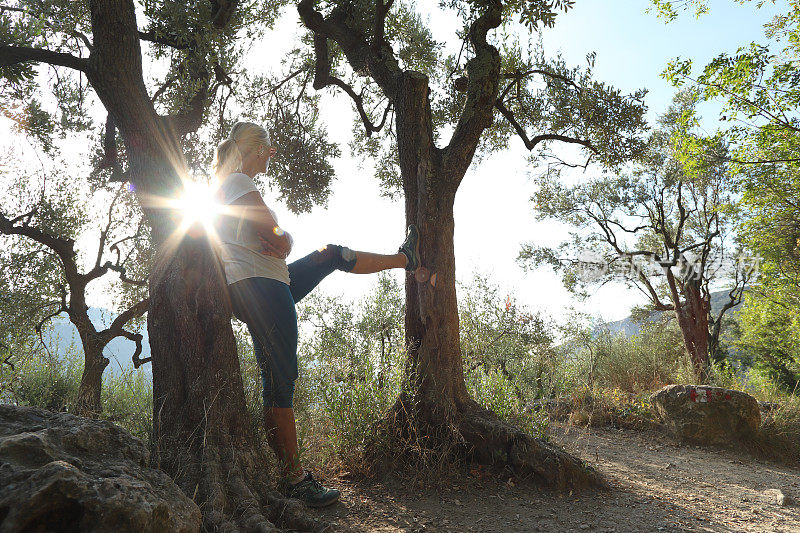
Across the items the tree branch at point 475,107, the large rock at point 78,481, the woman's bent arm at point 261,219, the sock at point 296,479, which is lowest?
the sock at point 296,479

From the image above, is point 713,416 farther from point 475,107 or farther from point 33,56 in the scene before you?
point 33,56

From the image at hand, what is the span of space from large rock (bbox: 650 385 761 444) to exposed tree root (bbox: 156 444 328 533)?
24.4 feet

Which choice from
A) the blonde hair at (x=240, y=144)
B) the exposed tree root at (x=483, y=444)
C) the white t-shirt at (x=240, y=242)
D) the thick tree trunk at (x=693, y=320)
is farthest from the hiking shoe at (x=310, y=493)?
the thick tree trunk at (x=693, y=320)

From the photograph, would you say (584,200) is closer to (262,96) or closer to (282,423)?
(262,96)

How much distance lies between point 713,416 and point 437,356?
592cm

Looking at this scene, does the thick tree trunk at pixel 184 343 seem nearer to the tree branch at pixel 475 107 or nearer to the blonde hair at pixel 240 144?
the blonde hair at pixel 240 144

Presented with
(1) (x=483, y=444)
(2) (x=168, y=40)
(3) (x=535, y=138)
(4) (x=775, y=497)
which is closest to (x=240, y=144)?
(2) (x=168, y=40)

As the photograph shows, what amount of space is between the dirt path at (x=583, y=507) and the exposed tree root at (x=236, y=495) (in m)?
0.42

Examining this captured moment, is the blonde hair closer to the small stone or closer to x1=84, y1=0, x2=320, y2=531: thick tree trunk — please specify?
x1=84, y1=0, x2=320, y2=531: thick tree trunk

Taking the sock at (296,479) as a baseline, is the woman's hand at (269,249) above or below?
above

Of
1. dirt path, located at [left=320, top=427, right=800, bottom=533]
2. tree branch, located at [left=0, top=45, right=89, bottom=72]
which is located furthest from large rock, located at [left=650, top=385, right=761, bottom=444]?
tree branch, located at [left=0, top=45, right=89, bottom=72]

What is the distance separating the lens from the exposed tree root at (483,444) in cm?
431

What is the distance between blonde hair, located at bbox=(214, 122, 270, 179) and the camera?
3840 mm

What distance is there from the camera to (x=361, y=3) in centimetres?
641
